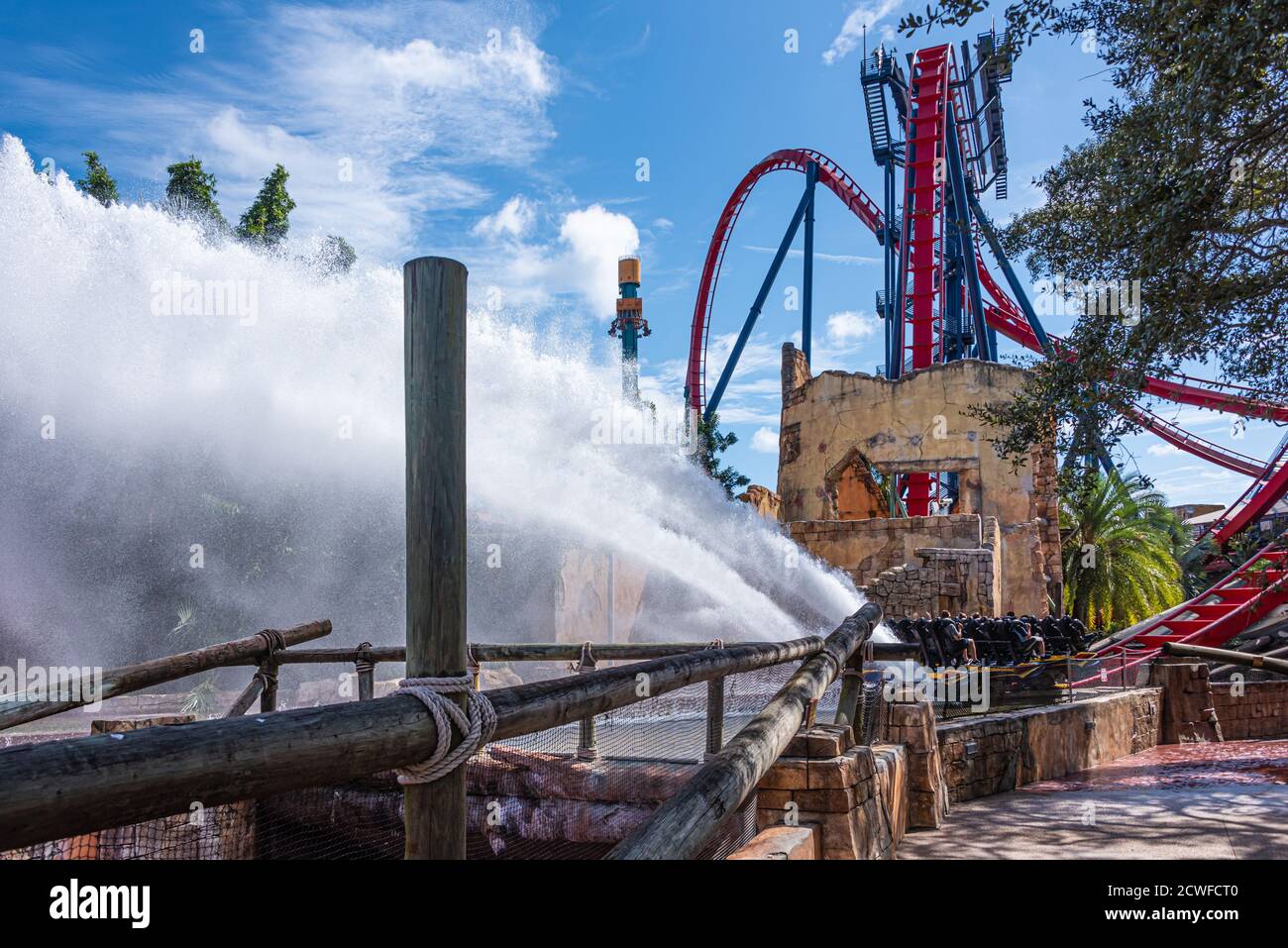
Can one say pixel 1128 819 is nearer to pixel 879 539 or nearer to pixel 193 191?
pixel 879 539

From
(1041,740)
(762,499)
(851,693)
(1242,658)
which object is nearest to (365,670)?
(851,693)

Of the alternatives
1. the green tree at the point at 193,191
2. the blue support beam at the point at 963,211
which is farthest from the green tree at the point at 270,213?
the blue support beam at the point at 963,211

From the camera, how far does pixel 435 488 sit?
183 cm

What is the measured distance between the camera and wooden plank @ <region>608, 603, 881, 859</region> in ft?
6.03

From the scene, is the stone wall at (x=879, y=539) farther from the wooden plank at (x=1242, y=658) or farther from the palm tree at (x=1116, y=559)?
the palm tree at (x=1116, y=559)

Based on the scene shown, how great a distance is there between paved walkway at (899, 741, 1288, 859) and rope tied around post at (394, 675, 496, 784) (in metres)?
3.29

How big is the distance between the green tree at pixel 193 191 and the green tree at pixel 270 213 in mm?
483

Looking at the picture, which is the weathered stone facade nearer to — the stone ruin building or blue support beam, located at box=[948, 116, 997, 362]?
the stone ruin building

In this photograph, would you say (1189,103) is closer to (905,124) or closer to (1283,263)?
(1283,263)

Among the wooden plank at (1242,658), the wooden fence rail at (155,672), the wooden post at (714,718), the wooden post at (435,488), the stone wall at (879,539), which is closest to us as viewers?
the wooden post at (435,488)

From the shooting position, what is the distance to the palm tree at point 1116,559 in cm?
2092

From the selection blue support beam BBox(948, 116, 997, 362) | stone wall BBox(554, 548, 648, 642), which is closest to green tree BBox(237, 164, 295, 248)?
stone wall BBox(554, 548, 648, 642)

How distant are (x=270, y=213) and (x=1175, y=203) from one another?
1672cm
